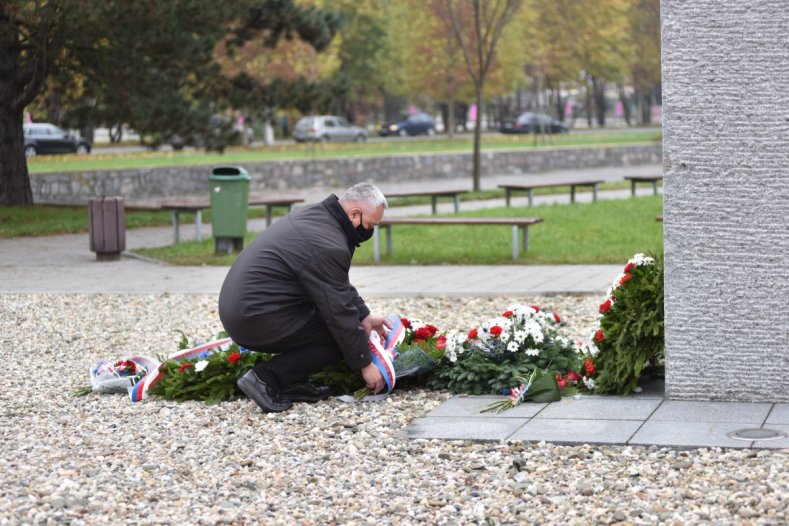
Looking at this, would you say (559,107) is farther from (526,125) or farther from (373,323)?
(373,323)

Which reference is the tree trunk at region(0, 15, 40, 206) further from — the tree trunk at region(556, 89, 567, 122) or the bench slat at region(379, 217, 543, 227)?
the tree trunk at region(556, 89, 567, 122)

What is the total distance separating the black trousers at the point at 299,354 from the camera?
680 centimetres

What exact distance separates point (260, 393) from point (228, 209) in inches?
326

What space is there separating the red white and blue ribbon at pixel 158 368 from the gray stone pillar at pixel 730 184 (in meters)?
2.62

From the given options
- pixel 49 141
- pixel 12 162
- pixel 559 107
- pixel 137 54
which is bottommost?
pixel 12 162

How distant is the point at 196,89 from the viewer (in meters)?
22.5

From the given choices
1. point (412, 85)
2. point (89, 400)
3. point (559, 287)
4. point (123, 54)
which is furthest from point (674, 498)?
point (412, 85)

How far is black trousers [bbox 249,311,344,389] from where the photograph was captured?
680cm

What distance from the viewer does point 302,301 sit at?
6.80 meters

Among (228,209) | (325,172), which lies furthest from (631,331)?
(325,172)

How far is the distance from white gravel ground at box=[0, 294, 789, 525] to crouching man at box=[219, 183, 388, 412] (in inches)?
7.1

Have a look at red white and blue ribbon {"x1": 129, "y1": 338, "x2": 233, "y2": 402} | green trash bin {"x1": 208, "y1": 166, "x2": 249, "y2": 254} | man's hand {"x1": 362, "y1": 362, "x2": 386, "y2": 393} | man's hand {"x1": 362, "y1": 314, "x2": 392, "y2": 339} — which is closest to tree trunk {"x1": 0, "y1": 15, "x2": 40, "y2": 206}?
green trash bin {"x1": 208, "y1": 166, "x2": 249, "y2": 254}

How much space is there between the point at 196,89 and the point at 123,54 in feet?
8.18

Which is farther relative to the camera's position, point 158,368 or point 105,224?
point 105,224
